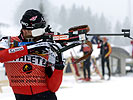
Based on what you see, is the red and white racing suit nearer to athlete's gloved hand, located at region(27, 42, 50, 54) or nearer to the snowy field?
athlete's gloved hand, located at region(27, 42, 50, 54)

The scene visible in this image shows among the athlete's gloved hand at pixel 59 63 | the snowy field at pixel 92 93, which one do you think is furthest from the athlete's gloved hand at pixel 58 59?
the snowy field at pixel 92 93

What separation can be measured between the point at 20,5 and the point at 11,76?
92.9 metres

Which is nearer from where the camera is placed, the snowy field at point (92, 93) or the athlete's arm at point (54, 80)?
the athlete's arm at point (54, 80)

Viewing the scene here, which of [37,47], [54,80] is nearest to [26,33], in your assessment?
[37,47]

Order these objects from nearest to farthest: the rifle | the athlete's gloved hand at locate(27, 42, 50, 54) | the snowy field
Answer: the athlete's gloved hand at locate(27, 42, 50, 54) < the rifle < the snowy field

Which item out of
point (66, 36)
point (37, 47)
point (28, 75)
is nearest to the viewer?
point (37, 47)

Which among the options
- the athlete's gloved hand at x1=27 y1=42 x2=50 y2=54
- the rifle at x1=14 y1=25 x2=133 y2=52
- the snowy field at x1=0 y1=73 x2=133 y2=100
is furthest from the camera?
the snowy field at x1=0 y1=73 x2=133 y2=100

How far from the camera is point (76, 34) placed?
2.52 metres

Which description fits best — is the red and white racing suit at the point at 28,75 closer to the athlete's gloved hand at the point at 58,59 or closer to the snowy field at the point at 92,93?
the athlete's gloved hand at the point at 58,59

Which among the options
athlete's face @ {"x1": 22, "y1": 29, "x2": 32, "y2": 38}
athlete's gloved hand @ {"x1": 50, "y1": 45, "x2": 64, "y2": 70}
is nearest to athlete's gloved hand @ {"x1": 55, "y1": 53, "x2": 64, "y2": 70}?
athlete's gloved hand @ {"x1": 50, "y1": 45, "x2": 64, "y2": 70}

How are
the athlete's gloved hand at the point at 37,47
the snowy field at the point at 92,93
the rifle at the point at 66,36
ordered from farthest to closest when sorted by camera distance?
the snowy field at the point at 92,93 < the rifle at the point at 66,36 < the athlete's gloved hand at the point at 37,47

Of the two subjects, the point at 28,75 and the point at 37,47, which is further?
the point at 28,75

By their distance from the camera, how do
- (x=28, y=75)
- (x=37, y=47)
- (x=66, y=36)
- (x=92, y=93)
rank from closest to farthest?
1. (x=37, y=47)
2. (x=28, y=75)
3. (x=66, y=36)
4. (x=92, y=93)

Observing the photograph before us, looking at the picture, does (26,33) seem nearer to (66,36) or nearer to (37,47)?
(37,47)
